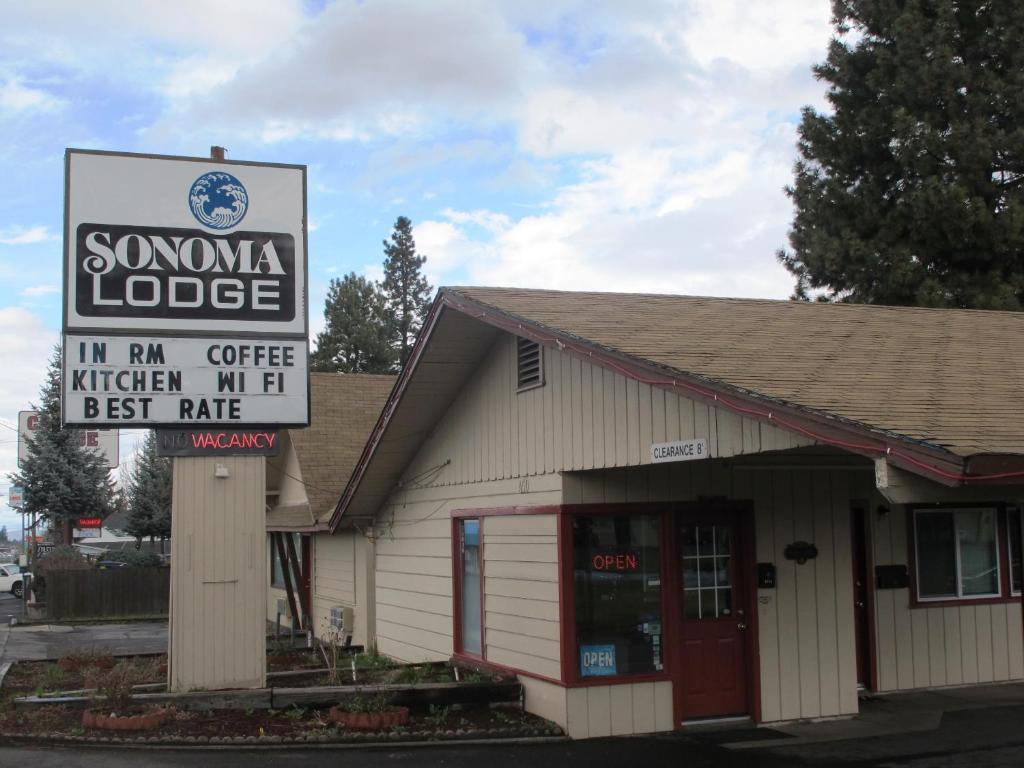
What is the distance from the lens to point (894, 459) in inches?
235

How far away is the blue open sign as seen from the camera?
1059cm

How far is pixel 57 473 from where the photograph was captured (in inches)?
1475

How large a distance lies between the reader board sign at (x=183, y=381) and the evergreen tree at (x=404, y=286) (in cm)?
4552

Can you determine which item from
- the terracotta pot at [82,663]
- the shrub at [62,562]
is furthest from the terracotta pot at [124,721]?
the shrub at [62,562]

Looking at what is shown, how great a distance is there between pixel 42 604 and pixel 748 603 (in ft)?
87.7

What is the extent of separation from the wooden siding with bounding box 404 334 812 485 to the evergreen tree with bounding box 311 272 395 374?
41053mm

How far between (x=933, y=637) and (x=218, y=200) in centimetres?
975

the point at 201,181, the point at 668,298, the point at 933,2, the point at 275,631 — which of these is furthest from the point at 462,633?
the point at 933,2

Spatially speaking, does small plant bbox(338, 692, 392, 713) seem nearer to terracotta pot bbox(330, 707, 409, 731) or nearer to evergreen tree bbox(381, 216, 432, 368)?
terracotta pot bbox(330, 707, 409, 731)

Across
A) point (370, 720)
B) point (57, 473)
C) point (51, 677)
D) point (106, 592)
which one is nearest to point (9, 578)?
point (57, 473)

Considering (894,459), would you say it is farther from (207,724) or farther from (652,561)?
(207,724)

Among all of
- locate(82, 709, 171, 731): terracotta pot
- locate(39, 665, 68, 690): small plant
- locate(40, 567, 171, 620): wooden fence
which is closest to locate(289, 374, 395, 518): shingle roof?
locate(39, 665, 68, 690): small plant

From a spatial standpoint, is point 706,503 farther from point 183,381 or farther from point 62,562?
point 62,562

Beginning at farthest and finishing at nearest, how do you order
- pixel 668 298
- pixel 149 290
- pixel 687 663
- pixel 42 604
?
pixel 42 604 < pixel 668 298 < pixel 149 290 < pixel 687 663
